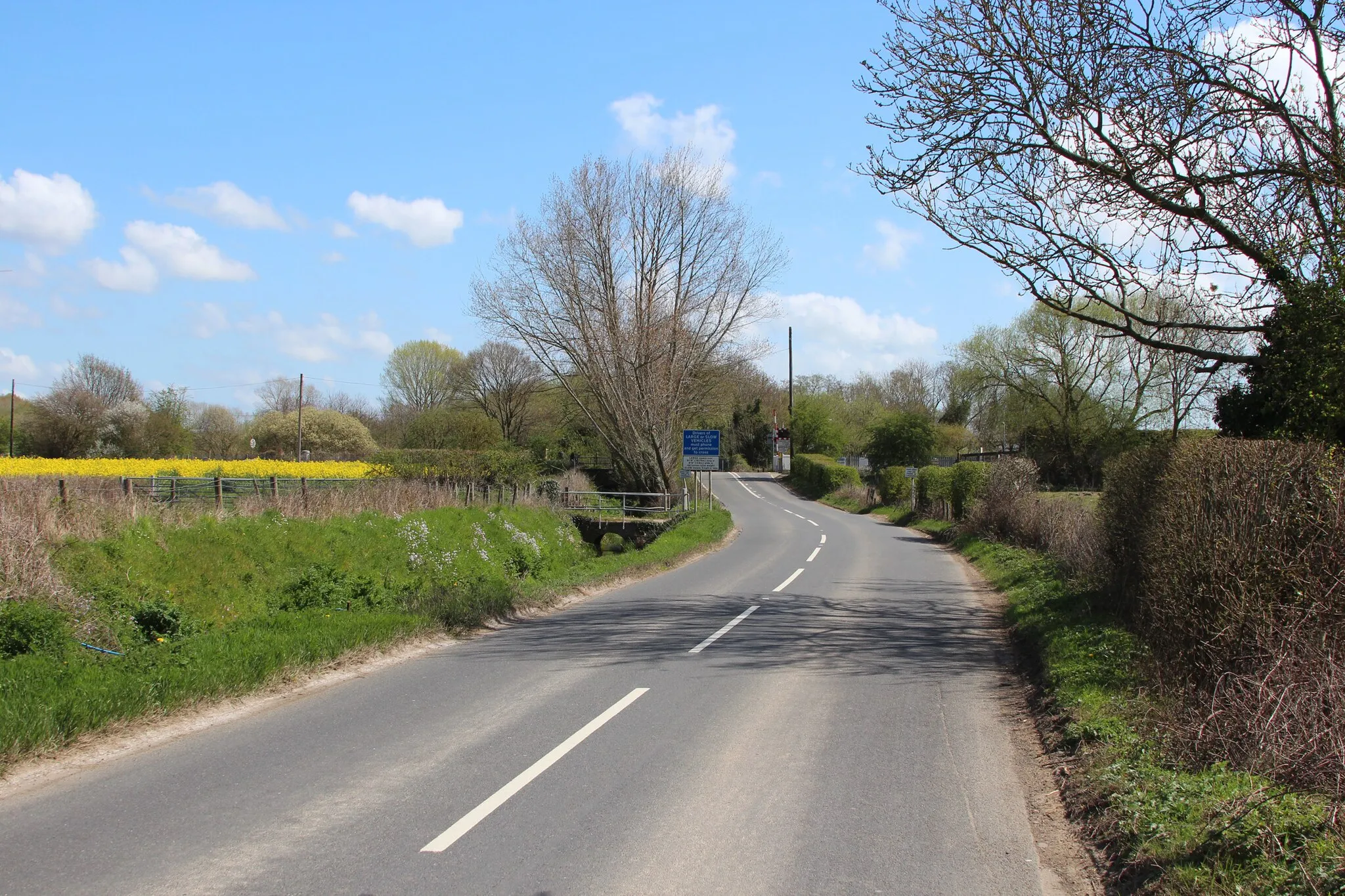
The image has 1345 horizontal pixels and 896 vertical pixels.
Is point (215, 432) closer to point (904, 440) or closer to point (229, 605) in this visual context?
point (904, 440)

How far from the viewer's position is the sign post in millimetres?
39188

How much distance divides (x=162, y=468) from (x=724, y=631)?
33244 millimetres

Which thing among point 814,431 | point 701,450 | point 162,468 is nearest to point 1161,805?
point 701,450

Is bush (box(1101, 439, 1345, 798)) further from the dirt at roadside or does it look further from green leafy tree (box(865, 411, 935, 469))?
green leafy tree (box(865, 411, 935, 469))

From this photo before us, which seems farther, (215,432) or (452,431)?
(215,432)

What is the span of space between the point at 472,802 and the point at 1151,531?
7.05 metres

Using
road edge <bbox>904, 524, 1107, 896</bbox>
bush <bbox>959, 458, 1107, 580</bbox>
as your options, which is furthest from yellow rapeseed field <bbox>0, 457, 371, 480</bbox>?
road edge <bbox>904, 524, 1107, 896</bbox>

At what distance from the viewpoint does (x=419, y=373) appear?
9212 centimetres

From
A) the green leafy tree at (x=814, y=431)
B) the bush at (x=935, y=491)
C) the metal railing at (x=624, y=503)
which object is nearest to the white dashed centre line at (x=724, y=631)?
the metal railing at (x=624, y=503)

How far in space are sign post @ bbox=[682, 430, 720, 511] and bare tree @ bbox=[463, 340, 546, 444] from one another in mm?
38361

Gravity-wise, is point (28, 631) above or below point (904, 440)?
below

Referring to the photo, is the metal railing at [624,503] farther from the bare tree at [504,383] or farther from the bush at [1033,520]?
the bare tree at [504,383]

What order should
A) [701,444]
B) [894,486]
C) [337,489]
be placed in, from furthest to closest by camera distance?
[894,486]
[701,444]
[337,489]

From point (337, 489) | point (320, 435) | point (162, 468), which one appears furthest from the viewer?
point (320, 435)
